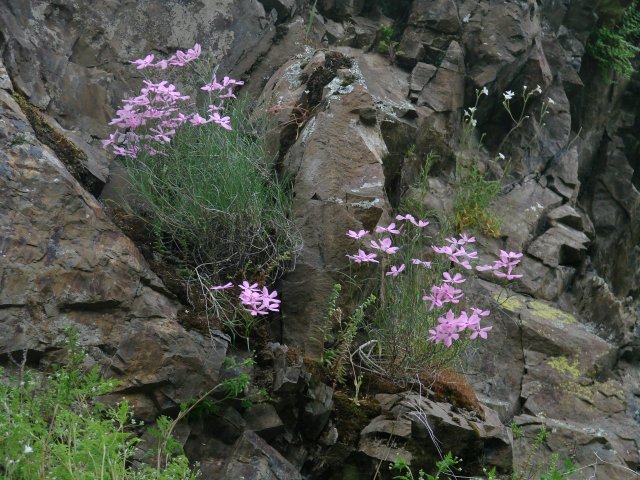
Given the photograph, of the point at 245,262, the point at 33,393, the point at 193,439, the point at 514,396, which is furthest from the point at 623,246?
the point at 33,393

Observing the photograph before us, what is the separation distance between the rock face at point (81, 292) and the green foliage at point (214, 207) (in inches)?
18.6

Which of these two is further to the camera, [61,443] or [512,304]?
[512,304]

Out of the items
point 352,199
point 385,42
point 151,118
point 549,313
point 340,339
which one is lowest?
point 549,313

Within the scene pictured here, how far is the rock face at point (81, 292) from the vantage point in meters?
3.73

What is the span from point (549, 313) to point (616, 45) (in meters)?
4.15

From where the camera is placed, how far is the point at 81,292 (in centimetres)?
387

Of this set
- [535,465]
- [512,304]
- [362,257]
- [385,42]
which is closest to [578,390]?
[512,304]

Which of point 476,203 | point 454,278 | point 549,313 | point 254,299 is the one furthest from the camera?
point 476,203

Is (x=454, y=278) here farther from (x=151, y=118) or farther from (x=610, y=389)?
(x=610, y=389)

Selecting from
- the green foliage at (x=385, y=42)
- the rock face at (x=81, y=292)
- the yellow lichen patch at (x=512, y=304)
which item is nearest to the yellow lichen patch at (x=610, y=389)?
the yellow lichen patch at (x=512, y=304)

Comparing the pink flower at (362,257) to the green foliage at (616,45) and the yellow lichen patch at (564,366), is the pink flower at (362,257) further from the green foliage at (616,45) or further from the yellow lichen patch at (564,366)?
the green foliage at (616,45)

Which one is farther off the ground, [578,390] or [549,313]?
[549,313]

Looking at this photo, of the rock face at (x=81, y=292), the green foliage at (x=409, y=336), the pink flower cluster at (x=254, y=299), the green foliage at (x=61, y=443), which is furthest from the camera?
the green foliage at (x=409, y=336)

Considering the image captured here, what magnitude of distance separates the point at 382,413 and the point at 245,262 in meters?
1.15
